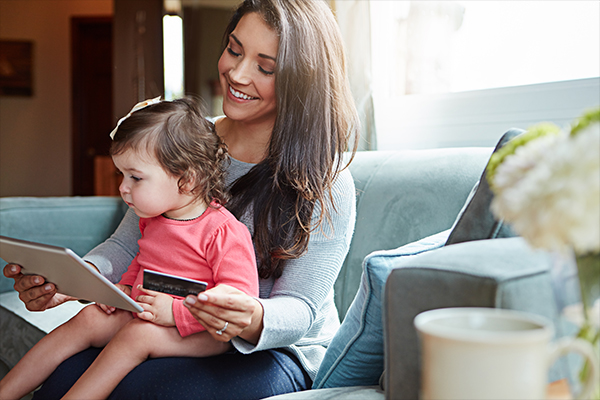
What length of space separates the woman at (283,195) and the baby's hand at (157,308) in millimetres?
79

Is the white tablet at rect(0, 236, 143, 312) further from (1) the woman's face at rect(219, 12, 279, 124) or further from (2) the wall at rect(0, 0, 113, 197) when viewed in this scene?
(2) the wall at rect(0, 0, 113, 197)

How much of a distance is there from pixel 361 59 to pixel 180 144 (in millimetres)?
1112

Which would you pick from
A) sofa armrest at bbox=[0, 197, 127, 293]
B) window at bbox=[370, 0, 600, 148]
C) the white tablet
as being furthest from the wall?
the white tablet

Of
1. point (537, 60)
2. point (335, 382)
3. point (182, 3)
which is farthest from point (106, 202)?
point (182, 3)

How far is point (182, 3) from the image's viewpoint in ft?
14.3

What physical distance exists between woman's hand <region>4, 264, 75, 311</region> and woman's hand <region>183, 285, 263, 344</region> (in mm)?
400

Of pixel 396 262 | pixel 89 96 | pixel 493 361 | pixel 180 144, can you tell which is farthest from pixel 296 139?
pixel 89 96

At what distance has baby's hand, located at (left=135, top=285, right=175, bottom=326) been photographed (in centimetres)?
101

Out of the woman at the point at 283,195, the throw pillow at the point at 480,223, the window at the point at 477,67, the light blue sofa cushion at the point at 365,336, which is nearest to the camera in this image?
the throw pillow at the point at 480,223

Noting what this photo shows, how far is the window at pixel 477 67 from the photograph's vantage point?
1.52m

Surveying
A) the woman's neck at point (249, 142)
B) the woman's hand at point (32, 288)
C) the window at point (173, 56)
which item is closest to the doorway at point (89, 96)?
the window at point (173, 56)

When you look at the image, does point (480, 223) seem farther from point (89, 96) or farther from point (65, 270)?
point (89, 96)

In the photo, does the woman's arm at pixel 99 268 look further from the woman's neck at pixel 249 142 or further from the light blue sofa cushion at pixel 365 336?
the light blue sofa cushion at pixel 365 336

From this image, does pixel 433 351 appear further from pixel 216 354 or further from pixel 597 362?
pixel 216 354
